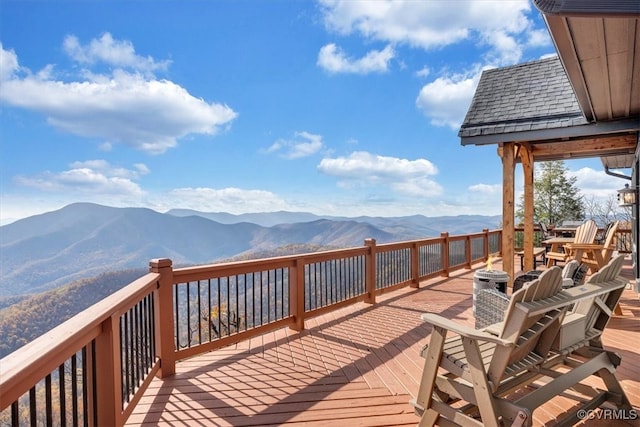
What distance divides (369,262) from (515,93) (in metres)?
4.13

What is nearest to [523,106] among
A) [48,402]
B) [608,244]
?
[608,244]

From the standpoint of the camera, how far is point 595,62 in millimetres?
3188

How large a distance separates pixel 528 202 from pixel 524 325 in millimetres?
6191

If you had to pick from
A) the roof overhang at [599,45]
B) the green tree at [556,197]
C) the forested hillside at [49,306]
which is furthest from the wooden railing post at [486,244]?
the green tree at [556,197]

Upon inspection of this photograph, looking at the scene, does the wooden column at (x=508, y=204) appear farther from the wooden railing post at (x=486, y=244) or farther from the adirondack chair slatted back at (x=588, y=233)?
the wooden railing post at (x=486, y=244)

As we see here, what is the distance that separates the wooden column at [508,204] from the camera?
5896mm

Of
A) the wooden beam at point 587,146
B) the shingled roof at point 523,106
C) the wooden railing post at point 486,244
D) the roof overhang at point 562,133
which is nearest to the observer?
the roof overhang at point 562,133

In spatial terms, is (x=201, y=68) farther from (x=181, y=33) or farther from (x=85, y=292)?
(x=85, y=292)

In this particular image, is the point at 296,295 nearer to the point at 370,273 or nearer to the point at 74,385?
the point at 370,273

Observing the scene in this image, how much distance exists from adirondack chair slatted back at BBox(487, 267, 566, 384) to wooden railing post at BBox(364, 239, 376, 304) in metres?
3.46

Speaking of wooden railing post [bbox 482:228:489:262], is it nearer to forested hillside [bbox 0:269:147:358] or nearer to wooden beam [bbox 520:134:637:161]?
wooden beam [bbox 520:134:637:161]

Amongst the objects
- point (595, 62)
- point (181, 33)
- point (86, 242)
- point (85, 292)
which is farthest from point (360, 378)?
point (86, 242)

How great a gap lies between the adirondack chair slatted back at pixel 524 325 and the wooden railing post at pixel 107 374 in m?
2.08

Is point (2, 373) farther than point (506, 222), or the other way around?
point (506, 222)
